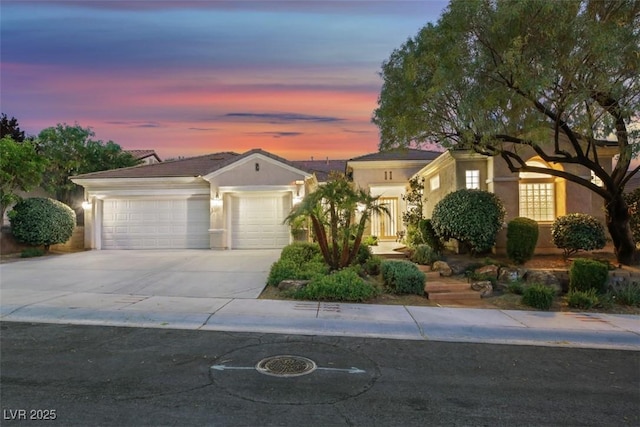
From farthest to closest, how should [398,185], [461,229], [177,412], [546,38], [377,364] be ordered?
[398,185] < [461,229] < [546,38] < [377,364] < [177,412]

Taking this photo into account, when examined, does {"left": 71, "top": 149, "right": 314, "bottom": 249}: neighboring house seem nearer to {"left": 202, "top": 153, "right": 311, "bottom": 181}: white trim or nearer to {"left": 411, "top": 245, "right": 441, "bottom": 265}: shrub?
{"left": 202, "top": 153, "right": 311, "bottom": 181}: white trim

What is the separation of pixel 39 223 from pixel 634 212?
2044 cm

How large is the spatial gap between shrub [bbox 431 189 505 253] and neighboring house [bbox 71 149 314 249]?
656 cm

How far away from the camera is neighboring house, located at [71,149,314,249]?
16547mm

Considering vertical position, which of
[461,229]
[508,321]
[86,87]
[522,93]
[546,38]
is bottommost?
[508,321]

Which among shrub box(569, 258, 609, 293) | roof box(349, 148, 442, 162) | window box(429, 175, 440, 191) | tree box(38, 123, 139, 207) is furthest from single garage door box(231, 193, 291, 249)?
shrub box(569, 258, 609, 293)

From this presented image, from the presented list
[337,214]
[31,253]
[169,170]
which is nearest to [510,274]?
[337,214]

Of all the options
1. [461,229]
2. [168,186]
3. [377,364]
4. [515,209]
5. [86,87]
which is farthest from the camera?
[168,186]

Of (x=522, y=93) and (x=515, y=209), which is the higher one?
(x=522, y=93)

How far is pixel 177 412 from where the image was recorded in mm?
3473

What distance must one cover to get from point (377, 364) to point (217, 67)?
469 inches

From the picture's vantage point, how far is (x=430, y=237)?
43.6ft

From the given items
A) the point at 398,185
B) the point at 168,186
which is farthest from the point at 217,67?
the point at 398,185

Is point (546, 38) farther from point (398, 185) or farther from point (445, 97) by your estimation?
point (398, 185)
